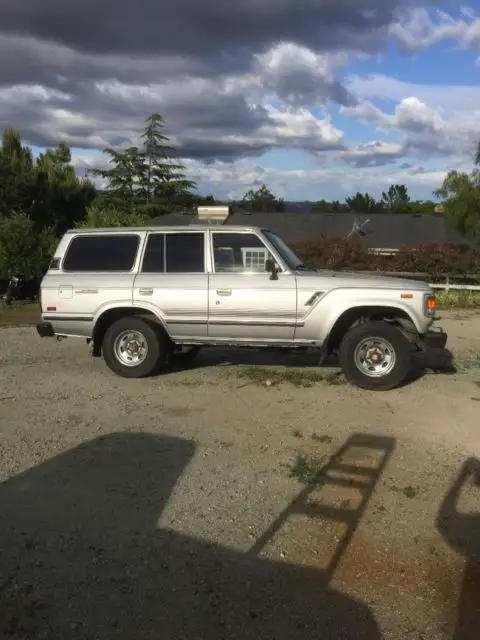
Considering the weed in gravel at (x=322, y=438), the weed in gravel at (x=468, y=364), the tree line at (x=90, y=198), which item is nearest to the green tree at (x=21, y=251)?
the tree line at (x=90, y=198)

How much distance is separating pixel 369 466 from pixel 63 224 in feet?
123

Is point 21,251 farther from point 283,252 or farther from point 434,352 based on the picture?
point 434,352

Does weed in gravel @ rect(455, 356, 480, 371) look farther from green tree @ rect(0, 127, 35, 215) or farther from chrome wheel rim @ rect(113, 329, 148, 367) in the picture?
green tree @ rect(0, 127, 35, 215)

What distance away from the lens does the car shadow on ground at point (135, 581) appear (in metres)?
3.23

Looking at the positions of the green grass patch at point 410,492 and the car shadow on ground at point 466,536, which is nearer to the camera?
the car shadow on ground at point 466,536

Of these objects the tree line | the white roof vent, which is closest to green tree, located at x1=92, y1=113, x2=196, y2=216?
the tree line

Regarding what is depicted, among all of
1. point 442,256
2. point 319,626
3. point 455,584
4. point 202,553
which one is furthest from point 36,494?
point 442,256

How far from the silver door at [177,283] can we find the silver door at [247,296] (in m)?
0.15

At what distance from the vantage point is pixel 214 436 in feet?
20.4

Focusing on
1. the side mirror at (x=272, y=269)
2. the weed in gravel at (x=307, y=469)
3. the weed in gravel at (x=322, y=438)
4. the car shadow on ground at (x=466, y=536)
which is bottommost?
the car shadow on ground at (x=466, y=536)

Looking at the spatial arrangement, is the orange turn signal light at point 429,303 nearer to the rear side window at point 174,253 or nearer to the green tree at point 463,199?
the rear side window at point 174,253

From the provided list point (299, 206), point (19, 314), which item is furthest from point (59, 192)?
point (19, 314)

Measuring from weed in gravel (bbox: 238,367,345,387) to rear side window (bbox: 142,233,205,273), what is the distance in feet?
5.13

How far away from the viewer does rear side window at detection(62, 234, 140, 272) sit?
28.9 feet
